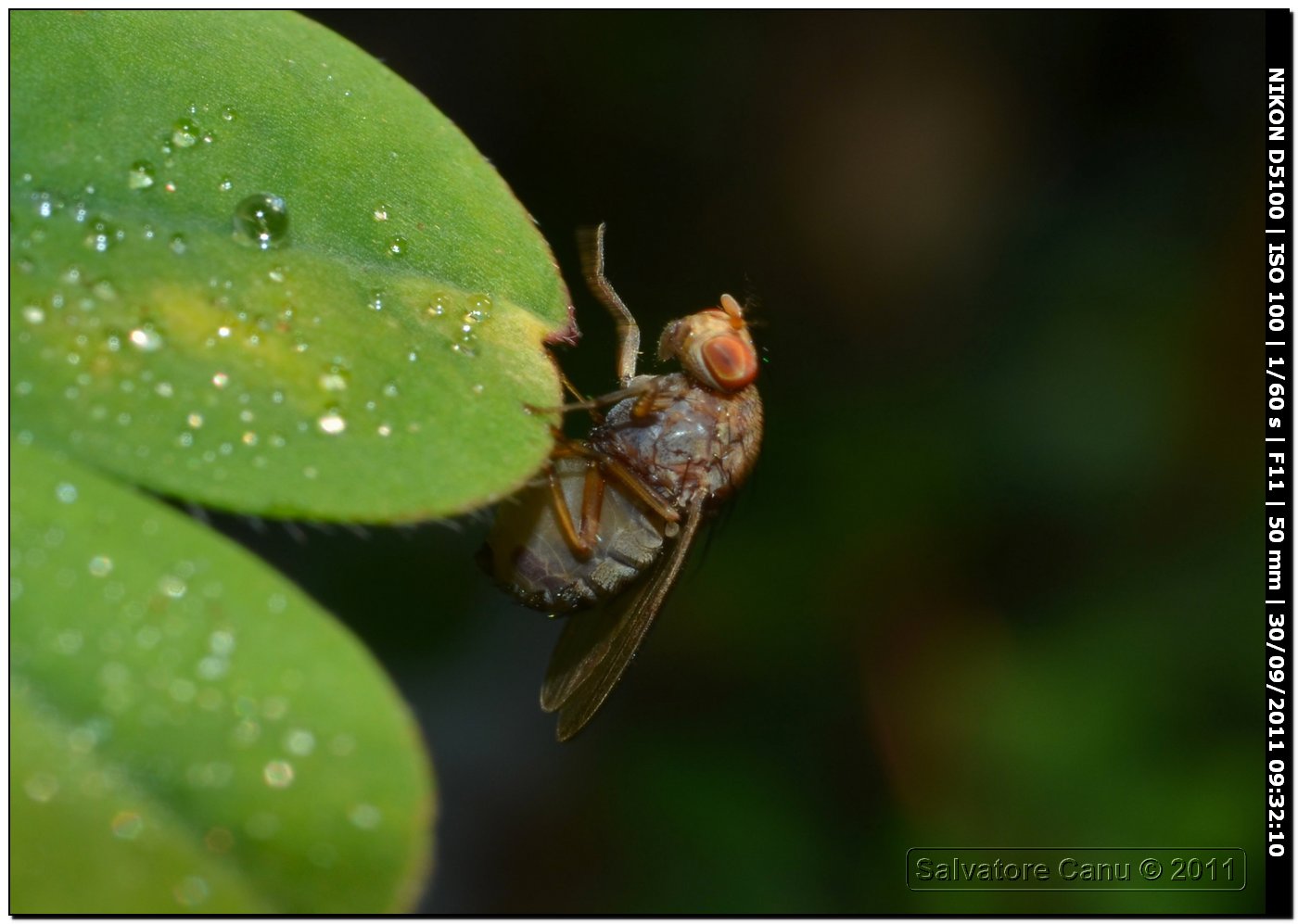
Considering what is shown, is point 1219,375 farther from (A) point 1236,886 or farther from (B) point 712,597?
(B) point 712,597

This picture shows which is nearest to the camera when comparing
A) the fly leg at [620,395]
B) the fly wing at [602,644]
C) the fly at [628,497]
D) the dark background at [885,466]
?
the fly leg at [620,395]

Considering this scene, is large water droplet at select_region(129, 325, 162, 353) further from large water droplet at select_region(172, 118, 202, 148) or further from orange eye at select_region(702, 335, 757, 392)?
orange eye at select_region(702, 335, 757, 392)

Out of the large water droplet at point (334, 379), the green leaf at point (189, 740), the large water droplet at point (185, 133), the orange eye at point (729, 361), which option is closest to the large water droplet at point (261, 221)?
the large water droplet at point (185, 133)

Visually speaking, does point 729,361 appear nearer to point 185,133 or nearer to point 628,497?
point 628,497

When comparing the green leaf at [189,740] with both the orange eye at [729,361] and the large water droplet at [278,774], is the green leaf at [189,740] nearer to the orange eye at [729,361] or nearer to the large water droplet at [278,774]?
the large water droplet at [278,774]

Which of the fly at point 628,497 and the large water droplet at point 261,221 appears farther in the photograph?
the fly at point 628,497

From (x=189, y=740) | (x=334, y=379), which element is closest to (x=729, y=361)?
(x=334, y=379)

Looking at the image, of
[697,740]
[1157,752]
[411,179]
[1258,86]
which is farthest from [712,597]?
[1258,86]
